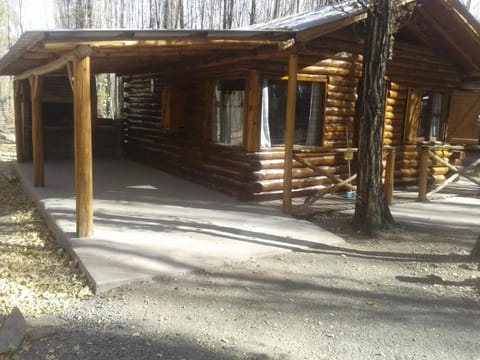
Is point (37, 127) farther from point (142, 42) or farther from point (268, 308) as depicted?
point (268, 308)

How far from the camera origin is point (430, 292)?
15.8ft

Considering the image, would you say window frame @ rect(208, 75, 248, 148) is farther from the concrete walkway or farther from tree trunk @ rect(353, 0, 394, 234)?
tree trunk @ rect(353, 0, 394, 234)

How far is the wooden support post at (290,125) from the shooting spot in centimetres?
734

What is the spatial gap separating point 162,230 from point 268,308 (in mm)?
2633

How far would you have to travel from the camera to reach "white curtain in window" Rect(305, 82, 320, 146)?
9.27 metres

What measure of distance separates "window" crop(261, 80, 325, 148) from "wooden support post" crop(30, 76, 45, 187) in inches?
165

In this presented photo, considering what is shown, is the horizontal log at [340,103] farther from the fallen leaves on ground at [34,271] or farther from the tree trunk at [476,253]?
the fallen leaves on ground at [34,271]

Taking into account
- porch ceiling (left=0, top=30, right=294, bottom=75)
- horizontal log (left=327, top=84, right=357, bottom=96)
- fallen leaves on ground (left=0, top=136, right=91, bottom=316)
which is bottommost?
fallen leaves on ground (left=0, top=136, right=91, bottom=316)

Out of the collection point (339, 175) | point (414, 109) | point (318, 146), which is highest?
point (414, 109)

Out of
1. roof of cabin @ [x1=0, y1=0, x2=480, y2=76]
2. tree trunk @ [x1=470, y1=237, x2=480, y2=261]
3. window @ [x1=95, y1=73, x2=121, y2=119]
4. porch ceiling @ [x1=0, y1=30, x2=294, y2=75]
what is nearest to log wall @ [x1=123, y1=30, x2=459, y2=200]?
roof of cabin @ [x1=0, y1=0, x2=480, y2=76]

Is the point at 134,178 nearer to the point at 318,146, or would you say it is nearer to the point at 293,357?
the point at 318,146

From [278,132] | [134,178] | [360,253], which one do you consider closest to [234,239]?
[360,253]

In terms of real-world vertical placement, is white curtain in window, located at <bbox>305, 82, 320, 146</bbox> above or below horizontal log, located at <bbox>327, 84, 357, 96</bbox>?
below

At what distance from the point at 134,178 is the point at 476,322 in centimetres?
842
